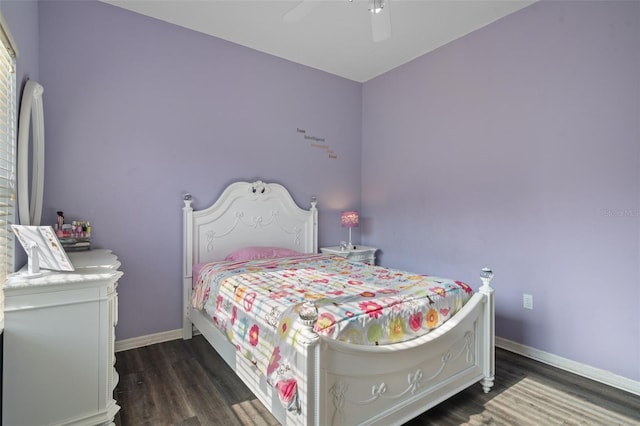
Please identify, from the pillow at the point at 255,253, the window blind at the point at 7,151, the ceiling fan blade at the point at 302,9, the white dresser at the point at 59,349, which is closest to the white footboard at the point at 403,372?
the white dresser at the point at 59,349

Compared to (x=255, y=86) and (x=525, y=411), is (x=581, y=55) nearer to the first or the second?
(x=525, y=411)

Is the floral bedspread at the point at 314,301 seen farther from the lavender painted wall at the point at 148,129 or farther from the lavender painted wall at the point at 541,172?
the lavender painted wall at the point at 541,172

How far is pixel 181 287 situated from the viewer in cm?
300

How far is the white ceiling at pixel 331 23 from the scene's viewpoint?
268 cm

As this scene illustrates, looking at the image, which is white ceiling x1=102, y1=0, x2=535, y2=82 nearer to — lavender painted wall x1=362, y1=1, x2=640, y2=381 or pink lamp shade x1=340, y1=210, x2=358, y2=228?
lavender painted wall x1=362, y1=1, x2=640, y2=381

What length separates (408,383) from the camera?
1.70 metres

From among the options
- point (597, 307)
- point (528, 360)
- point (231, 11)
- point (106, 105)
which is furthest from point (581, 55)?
point (106, 105)

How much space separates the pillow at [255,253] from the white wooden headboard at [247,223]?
0.16 meters

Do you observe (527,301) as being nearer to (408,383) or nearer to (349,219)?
(408,383)

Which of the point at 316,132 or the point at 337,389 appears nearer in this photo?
the point at 337,389

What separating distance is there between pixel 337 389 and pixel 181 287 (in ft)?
6.83

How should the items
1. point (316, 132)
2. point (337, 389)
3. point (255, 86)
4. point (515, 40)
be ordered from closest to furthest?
point (337, 389) → point (515, 40) → point (255, 86) → point (316, 132)

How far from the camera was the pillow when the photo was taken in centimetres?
303

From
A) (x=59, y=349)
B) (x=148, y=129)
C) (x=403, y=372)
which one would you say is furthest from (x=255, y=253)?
(x=403, y=372)
